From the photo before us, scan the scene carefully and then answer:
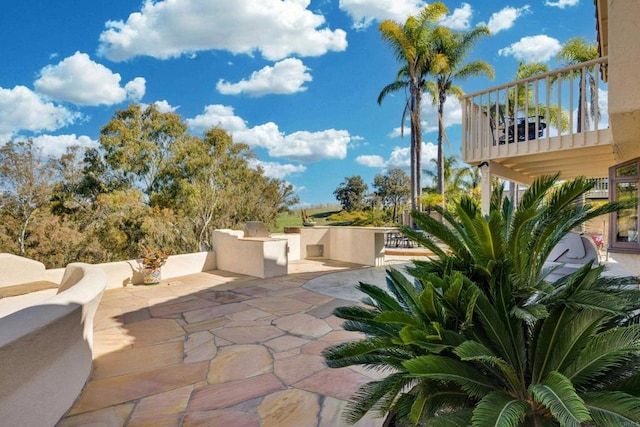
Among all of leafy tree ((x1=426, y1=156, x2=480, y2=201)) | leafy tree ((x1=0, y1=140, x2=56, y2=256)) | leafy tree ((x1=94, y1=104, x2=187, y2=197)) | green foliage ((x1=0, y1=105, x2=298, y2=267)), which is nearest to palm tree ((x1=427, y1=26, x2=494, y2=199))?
leafy tree ((x1=426, y1=156, x2=480, y2=201))

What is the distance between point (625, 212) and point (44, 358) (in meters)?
7.41

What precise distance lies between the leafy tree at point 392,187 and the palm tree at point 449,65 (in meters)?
15.2

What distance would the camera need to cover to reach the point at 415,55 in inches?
674

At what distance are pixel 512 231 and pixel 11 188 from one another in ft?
59.0

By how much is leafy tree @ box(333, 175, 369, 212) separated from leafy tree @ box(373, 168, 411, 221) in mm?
1440

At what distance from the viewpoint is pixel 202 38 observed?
13992 mm

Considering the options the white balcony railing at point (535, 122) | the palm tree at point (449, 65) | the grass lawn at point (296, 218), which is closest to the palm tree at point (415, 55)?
the palm tree at point (449, 65)

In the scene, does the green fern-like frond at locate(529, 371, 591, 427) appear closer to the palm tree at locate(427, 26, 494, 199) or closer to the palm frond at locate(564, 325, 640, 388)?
the palm frond at locate(564, 325, 640, 388)

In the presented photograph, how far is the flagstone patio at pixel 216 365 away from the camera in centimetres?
284

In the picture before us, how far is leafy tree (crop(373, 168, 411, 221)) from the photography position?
33719 millimetres

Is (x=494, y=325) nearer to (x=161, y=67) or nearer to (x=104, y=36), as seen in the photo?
(x=104, y=36)

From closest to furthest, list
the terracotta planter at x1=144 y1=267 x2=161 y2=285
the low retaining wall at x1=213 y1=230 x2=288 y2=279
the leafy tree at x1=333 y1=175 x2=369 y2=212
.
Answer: the terracotta planter at x1=144 y1=267 x2=161 y2=285 → the low retaining wall at x1=213 y1=230 x2=288 y2=279 → the leafy tree at x1=333 y1=175 x2=369 y2=212

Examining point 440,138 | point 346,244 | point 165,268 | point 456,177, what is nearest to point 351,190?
point 456,177

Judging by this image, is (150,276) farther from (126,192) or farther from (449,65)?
(449,65)
